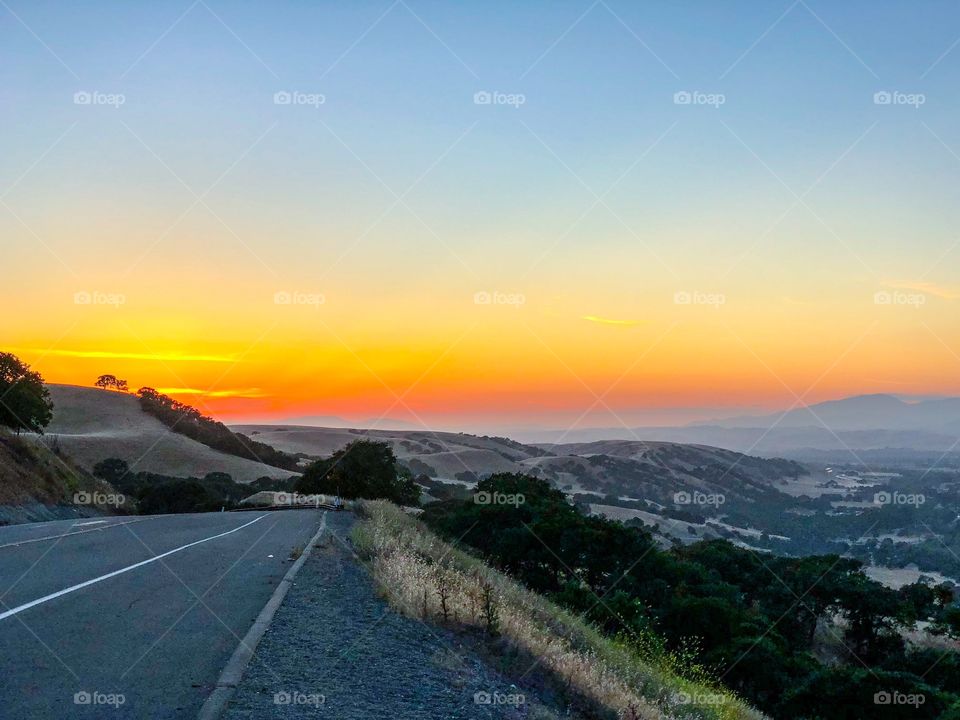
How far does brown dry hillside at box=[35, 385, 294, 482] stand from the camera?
85125 millimetres

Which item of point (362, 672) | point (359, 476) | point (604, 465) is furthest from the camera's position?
point (604, 465)

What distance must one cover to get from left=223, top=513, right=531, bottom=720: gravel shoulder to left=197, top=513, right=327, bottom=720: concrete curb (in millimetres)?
77

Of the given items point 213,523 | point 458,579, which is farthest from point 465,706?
point 213,523

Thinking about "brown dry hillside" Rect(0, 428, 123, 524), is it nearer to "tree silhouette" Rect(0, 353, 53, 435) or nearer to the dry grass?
"tree silhouette" Rect(0, 353, 53, 435)

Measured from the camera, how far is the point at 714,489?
431ft

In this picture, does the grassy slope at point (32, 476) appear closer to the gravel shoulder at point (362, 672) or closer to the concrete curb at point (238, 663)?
the concrete curb at point (238, 663)

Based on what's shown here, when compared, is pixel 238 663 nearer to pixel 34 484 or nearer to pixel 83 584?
pixel 83 584

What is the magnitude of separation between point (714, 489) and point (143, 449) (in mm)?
88640

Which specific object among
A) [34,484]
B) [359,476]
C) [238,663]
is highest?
[359,476]

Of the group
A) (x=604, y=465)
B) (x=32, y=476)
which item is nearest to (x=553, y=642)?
(x=32, y=476)

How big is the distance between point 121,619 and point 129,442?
3703 inches

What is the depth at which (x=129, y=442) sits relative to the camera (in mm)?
95500

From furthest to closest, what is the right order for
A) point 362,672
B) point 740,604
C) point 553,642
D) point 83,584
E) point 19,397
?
point 19,397, point 740,604, point 83,584, point 553,642, point 362,672

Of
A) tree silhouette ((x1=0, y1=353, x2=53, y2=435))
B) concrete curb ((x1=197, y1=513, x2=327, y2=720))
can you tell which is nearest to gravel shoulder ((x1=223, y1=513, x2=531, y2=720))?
concrete curb ((x1=197, y1=513, x2=327, y2=720))
